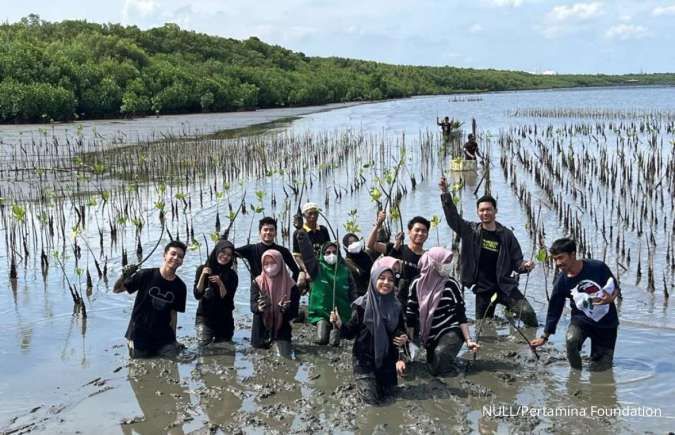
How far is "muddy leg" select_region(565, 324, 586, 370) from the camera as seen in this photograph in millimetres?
5996

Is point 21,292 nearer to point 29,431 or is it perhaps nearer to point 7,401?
point 7,401

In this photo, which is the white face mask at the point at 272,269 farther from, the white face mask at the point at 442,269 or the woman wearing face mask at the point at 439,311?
the white face mask at the point at 442,269

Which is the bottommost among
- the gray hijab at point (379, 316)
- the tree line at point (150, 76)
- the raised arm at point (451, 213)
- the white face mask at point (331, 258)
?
the gray hijab at point (379, 316)

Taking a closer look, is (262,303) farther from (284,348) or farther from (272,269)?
(284,348)

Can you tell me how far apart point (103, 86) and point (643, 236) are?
127 feet

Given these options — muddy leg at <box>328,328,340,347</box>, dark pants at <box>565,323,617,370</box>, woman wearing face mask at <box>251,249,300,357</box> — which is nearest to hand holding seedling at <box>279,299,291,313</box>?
woman wearing face mask at <box>251,249,300,357</box>

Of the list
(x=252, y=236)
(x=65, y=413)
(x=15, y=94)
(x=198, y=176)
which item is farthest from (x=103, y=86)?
(x=65, y=413)

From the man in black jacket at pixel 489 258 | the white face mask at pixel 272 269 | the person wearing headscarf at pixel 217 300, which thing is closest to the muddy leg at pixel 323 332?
the white face mask at pixel 272 269

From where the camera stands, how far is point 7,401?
18.5ft

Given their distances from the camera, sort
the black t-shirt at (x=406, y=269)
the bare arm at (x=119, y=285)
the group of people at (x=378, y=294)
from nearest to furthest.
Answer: the group of people at (x=378, y=294) < the bare arm at (x=119, y=285) < the black t-shirt at (x=406, y=269)

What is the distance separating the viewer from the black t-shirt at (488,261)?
24.0ft

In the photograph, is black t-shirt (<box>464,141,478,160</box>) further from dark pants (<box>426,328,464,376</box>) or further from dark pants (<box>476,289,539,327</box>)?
dark pants (<box>426,328,464,376</box>)

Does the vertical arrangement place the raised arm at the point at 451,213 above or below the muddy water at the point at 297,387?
above

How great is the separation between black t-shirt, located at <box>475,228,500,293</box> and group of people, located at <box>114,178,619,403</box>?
1 centimetres
